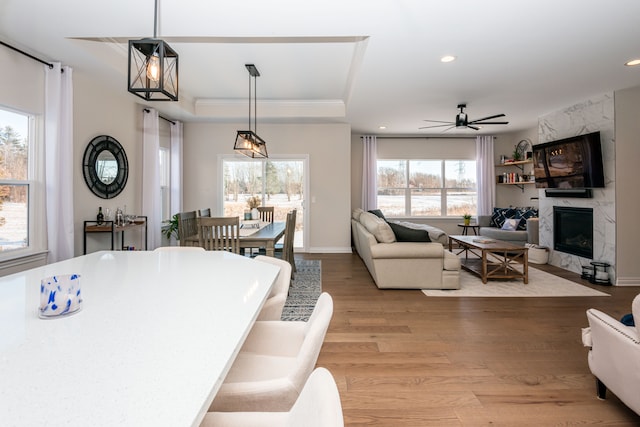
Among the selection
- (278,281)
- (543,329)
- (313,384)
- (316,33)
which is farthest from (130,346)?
(543,329)

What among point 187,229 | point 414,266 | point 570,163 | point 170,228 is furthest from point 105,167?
point 570,163

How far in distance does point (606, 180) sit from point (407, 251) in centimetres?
313

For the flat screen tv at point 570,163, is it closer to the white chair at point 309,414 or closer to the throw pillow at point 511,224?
the throw pillow at point 511,224

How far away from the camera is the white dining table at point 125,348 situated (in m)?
0.61

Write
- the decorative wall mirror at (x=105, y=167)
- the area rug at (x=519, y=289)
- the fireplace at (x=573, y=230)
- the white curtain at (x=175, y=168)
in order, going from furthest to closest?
the white curtain at (x=175, y=168), the fireplace at (x=573, y=230), the decorative wall mirror at (x=105, y=167), the area rug at (x=519, y=289)

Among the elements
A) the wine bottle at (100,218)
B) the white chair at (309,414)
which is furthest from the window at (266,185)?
the white chair at (309,414)

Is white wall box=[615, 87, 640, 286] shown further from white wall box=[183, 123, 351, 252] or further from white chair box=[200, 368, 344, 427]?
white chair box=[200, 368, 344, 427]

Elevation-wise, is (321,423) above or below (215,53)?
below

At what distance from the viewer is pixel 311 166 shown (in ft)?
22.0

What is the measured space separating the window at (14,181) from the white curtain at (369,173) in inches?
235

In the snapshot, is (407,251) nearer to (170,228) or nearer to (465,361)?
(465,361)

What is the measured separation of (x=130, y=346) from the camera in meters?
0.85

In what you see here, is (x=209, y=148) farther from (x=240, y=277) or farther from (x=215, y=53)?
(x=240, y=277)

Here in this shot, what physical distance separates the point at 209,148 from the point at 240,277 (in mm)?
5706
